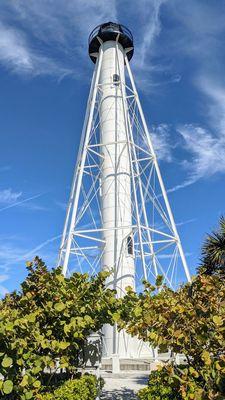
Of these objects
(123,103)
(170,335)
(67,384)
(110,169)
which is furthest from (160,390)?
(123,103)

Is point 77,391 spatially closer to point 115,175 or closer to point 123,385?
point 123,385

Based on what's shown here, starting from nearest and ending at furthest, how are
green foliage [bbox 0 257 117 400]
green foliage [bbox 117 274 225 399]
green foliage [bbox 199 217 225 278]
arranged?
green foliage [bbox 117 274 225 399] < green foliage [bbox 0 257 117 400] < green foliage [bbox 199 217 225 278]

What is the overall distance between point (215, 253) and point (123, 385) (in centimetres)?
681

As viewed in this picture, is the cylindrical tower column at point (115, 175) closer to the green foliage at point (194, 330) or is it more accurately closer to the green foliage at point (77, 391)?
the green foliage at point (77, 391)

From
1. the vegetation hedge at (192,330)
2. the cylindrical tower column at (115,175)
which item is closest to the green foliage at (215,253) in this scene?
the cylindrical tower column at (115,175)

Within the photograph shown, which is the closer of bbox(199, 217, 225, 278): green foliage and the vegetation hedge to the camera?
the vegetation hedge

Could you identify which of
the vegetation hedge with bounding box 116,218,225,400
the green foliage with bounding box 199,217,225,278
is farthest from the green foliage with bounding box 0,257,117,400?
the green foliage with bounding box 199,217,225,278

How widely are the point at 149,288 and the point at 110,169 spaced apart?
644 inches

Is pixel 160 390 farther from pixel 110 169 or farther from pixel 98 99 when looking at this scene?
pixel 98 99

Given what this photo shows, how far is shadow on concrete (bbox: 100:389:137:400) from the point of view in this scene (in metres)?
12.5

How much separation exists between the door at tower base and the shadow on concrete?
6902mm

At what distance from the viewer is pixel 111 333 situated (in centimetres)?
2128

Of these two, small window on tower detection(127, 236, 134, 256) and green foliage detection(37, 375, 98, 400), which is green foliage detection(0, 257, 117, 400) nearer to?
green foliage detection(37, 375, 98, 400)

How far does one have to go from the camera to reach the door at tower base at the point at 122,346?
20.9m
